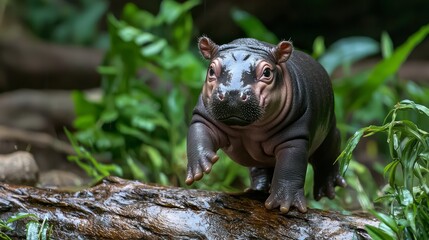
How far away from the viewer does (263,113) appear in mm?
3438

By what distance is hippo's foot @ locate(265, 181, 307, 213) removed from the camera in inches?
136

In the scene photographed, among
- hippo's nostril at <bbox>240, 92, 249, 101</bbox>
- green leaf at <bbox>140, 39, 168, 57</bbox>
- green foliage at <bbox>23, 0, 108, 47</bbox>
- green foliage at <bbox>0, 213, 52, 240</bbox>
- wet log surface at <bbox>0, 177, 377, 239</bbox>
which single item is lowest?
green foliage at <bbox>23, 0, 108, 47</bbox>

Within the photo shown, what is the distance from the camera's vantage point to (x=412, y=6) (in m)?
11.2

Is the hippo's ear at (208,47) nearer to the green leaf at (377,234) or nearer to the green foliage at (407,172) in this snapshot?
the green foliage at (407,172)

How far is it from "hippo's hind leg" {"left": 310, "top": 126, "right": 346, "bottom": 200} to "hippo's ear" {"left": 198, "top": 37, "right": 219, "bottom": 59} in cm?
97

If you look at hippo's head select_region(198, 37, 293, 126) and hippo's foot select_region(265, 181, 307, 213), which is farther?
hippo's foot select_region(265, 181, 307, 213)

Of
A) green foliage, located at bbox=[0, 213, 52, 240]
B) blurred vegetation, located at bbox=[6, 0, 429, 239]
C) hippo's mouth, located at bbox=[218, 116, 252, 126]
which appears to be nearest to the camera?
green foliage, located at bbox=[0, 213, 52, 240]

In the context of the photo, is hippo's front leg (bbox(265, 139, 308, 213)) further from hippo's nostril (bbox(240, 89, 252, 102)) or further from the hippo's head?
hippo's nostril (bbox(240, 89, 252, 102))

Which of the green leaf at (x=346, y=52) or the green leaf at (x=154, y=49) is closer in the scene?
the green leaf at (x=154, y=49)

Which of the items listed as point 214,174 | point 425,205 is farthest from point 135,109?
point 425,205

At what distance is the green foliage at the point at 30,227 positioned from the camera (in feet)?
10.6

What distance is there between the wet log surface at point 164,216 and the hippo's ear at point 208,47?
671mm

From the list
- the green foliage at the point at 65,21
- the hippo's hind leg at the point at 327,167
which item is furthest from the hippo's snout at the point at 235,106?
the green foliage at the point at 65,21

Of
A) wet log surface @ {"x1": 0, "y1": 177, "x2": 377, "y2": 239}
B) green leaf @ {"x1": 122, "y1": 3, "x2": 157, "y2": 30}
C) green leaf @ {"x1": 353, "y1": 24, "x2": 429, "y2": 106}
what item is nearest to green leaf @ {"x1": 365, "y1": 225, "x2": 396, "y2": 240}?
wet log surface @ {"x1": 0, "y1": 177, "x2": 377, "y2": 239}
